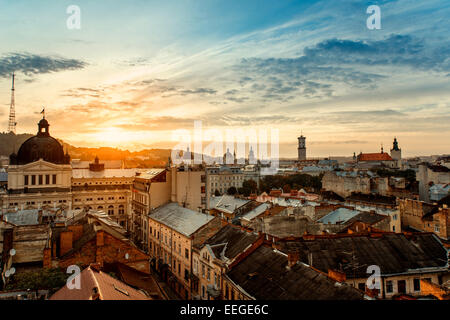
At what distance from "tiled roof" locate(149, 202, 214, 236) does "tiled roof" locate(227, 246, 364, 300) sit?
12.0 m

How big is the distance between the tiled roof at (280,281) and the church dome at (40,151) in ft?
217

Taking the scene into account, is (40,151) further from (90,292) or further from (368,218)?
(90,292)

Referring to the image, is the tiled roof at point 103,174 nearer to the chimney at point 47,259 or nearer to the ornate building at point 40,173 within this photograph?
the ornate building at point 40,173

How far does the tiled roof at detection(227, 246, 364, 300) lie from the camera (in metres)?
16.4

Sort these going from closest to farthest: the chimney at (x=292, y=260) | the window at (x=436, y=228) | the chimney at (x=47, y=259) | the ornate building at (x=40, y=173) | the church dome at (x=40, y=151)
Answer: the chimney at (x=292, y=260)
the chimney at (x=47, y=259)
the window at (x=436, y=228)
the ornate building at (x=40, y=173)
the church dome at (x=40, y=151)

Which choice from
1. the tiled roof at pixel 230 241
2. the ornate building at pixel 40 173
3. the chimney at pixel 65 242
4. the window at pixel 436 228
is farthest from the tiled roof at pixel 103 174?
the window at pixel 436 228

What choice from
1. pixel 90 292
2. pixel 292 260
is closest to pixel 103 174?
pixel 292 260

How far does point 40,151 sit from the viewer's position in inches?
2950

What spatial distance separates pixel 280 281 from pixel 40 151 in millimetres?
71454

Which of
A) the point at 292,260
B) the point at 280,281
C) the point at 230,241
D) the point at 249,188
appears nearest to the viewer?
the point at 280,281

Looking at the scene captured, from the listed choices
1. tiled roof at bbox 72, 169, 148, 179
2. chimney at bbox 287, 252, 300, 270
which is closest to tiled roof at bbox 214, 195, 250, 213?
tiled roof at bbox 72, 169, 148, 179

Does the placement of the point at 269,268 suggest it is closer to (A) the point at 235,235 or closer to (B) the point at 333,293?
(B) the point at 333,293

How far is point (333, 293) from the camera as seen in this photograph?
16.2 meters

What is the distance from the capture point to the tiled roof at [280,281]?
1644cm
